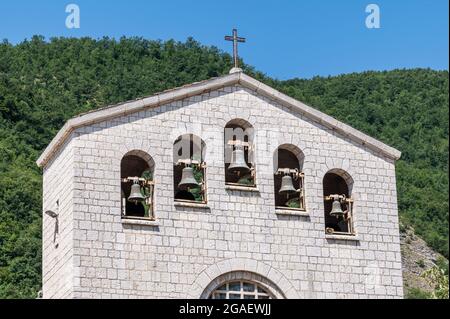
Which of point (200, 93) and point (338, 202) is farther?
point (338, 202)

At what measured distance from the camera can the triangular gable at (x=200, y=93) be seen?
2688cm

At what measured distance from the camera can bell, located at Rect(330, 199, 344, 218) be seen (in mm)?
28359

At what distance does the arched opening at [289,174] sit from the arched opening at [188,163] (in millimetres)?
1561

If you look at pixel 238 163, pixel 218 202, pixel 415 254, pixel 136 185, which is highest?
pixel 415 254

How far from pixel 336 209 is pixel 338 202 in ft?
0.71

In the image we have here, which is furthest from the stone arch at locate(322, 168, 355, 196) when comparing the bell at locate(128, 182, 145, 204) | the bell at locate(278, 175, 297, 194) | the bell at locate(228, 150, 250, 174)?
the bell at locate(128, 182, 145, 204)

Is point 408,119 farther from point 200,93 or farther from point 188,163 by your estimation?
point 188,163

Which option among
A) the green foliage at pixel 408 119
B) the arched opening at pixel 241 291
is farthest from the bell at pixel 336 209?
the green foliage at pixel 408 119

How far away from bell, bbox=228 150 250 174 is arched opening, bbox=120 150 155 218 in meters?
1.65

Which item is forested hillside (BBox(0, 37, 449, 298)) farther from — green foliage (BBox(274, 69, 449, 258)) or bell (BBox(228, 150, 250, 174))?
bell (BBox(228, 150, 250, 174))

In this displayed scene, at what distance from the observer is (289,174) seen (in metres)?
28.3

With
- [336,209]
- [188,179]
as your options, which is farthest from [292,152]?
[188,179]

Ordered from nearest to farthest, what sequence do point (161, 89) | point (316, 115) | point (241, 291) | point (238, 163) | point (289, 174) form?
point (241, 291), point (238, 163), point (289, 174), point (316, 115), point (161, 89)
